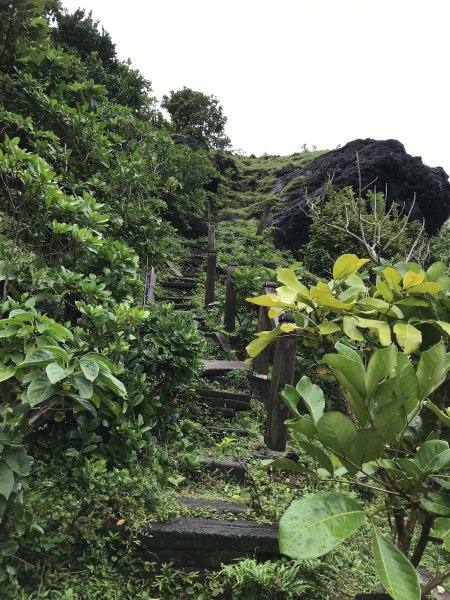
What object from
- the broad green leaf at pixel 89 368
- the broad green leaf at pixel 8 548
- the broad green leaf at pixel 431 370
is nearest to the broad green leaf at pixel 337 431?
the broad green leaf at pixel 431 370

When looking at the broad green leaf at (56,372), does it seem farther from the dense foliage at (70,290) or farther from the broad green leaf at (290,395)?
the broad green leaf at (290,395)

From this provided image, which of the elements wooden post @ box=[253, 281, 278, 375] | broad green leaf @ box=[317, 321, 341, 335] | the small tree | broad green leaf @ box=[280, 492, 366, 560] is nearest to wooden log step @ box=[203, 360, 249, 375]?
wooden post @ box=[253, 281, 278, 375]

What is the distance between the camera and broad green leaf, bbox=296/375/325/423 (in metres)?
1.05

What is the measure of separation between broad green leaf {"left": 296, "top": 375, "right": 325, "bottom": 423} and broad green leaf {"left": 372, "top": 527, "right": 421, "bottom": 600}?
333 millimetres

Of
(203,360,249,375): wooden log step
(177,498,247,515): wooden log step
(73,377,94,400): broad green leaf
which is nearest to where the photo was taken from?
(73,377,94,400): broad green leaf

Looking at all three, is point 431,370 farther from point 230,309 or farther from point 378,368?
point 230,309

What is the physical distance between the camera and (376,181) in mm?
13266

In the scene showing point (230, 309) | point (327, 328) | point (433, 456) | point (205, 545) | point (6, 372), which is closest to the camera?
point (433, 456)

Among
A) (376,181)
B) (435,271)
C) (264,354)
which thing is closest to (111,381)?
(435,271)

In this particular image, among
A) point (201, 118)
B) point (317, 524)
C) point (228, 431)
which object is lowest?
point (228, 431)

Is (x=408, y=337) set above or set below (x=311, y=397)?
above

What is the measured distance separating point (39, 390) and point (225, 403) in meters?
3.10

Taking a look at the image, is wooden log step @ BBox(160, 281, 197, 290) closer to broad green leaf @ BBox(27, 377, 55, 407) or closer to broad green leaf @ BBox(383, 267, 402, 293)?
broad green leaf @ BBox(27, 377, 55, 407)

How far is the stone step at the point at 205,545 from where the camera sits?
2195 millimetres
